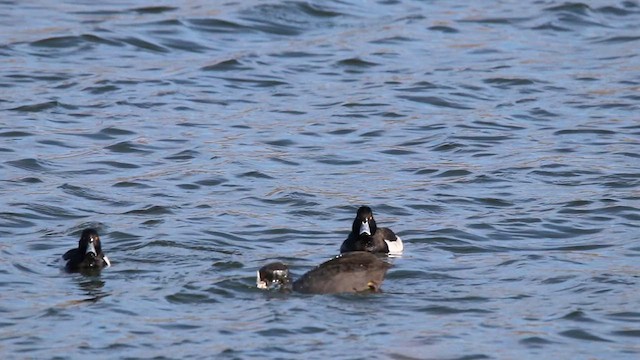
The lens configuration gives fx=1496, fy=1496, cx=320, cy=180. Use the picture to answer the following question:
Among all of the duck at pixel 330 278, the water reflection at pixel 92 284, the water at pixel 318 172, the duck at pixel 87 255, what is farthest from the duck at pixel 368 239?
the water reflection at pixel 92 284

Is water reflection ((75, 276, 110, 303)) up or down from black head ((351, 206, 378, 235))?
down

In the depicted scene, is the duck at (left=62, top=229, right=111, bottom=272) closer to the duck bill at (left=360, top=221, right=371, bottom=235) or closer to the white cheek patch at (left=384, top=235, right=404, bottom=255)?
the duck bill at (left=360, top=221, right=371, bottom=235)

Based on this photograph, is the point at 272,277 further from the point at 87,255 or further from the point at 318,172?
the point at 318,172

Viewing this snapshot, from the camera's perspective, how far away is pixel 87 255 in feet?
45.3

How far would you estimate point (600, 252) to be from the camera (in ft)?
48.7

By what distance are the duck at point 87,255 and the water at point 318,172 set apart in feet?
0.44

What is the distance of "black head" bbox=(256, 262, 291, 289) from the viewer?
12.9 metres

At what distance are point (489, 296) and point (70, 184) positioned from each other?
6.24 metres

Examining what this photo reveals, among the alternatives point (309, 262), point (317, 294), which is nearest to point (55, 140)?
point (309, 262)

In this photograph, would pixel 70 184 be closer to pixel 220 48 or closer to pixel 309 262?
pixel 309 262

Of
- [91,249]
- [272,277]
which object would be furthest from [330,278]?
[91,249]

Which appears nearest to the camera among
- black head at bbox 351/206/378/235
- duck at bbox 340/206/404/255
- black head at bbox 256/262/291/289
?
black head at bbox 256/262/291/289

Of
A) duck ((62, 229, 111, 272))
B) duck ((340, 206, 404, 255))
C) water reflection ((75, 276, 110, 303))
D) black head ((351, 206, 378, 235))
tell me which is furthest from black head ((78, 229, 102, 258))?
black head ((351, 206, 378, 235))

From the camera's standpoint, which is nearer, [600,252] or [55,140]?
[600,252]
